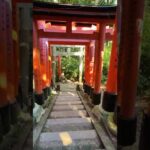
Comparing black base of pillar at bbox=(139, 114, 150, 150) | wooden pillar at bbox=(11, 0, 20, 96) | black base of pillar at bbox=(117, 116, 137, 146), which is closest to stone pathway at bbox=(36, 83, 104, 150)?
wooden pillar at bbox=(11, 0, 20, 96)

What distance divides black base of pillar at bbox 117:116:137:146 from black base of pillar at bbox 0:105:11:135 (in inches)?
43.4

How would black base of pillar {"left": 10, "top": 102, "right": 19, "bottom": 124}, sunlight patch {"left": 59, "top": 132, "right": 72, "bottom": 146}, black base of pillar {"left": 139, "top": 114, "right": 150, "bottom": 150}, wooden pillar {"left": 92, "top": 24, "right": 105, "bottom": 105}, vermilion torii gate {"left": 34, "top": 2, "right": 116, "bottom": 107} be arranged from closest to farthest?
black base of pillar {"left": 139, "top": 114, "right": 150, "bottom": 150} < black base of pillar {"left": 10, "top": 102, "right": 19, "bottom": 124} < sunlight patch {"left": 59, "top": 132, "right": 72, "bottom": 146} < vermilion torii gate {"left": 34, "top": 2, "right": 116, "bottom": 107} < wooden pillar {"left": 92, "top": 24, "right": 105, "bottom": 105}

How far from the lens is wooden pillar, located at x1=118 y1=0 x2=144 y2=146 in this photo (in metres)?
1.99

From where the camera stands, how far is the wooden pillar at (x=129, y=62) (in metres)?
1.99

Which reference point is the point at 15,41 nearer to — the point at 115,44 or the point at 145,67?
the point at 145,67

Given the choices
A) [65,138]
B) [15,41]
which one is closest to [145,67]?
[15,41]

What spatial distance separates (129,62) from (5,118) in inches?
52.2

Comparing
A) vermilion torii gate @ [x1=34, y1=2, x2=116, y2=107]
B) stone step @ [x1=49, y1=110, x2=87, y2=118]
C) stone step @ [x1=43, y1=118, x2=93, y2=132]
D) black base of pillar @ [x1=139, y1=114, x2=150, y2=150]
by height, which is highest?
vermilion torii gate @ [x1=34, y1=2, x2=116, y2=107]

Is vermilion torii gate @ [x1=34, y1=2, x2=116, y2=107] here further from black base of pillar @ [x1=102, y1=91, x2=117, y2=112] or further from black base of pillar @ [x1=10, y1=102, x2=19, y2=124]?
black base of pillar @ [x1=10, y1=102, x2=19, y2=124]

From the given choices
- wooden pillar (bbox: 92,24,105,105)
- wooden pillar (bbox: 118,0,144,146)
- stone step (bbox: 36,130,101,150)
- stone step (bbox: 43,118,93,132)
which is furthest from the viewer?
wooden pillar (bbox: 92,24,105,105)

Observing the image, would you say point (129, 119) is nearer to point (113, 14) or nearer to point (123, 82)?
point (123, 82)

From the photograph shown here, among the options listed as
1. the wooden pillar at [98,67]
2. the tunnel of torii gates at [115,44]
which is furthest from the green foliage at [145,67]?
the wooden pillar at [98,67]

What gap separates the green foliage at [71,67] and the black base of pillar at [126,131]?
16.7m

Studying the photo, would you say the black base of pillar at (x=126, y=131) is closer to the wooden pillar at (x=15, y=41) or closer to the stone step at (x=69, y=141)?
the wooden pillar at (x=15, y=41)
